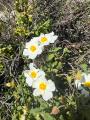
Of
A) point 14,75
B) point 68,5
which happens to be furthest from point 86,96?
point 68,5

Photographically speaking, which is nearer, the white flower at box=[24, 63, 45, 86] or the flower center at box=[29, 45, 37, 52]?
the white flower at box=[24, 63, 45, 86]

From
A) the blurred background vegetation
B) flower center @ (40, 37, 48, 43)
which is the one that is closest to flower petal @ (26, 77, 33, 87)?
the blurred background vegetation

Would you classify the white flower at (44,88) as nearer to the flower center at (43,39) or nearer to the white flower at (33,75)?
the white flower at (33,75)

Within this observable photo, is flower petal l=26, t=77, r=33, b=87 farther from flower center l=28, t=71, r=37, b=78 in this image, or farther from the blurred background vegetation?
the blurred background vegetation

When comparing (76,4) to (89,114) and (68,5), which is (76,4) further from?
(89,114)

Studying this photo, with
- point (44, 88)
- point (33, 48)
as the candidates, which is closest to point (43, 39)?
point (33, 48)

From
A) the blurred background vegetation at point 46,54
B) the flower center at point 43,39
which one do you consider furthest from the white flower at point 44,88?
the flower center at point 43,39
